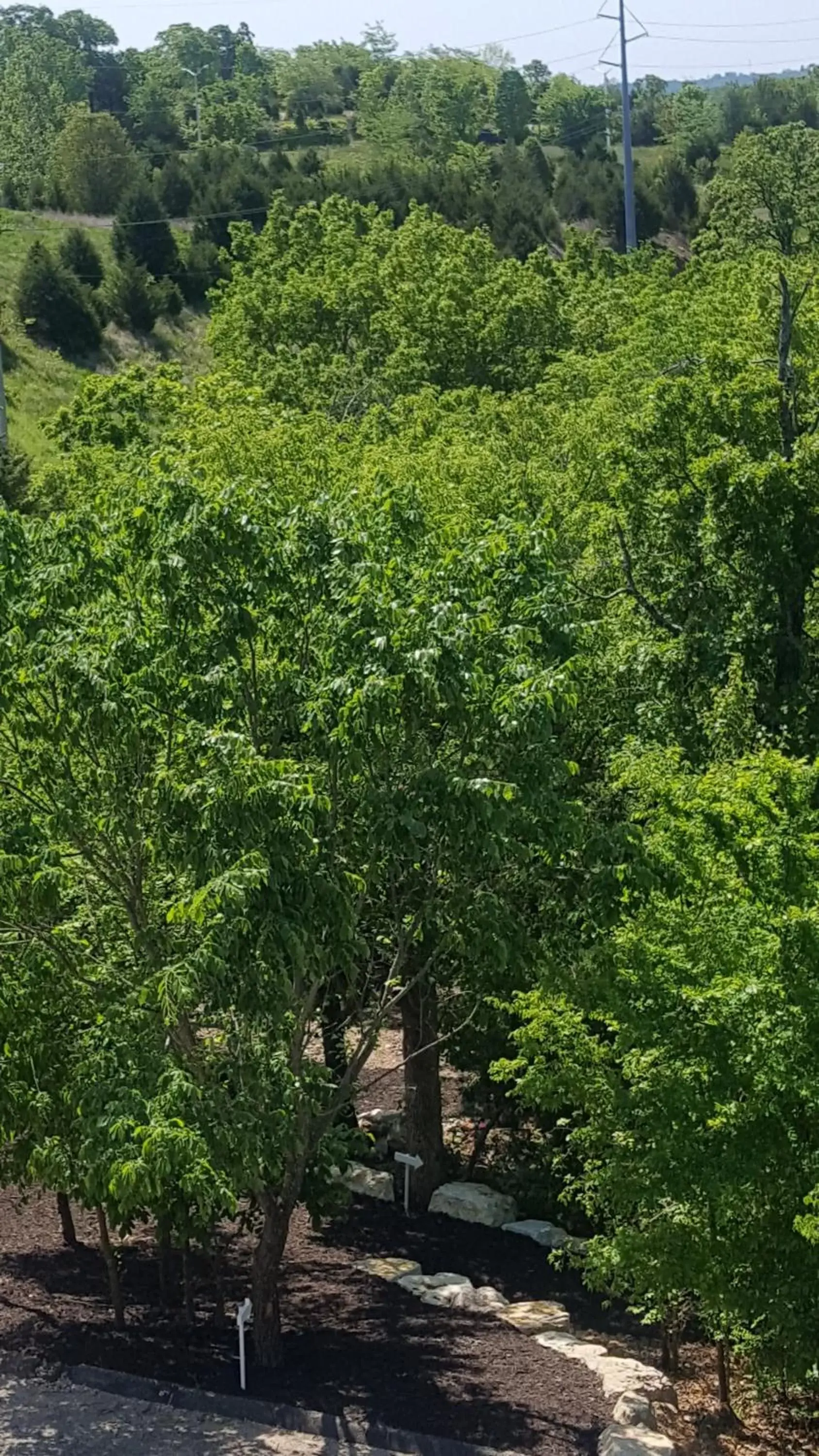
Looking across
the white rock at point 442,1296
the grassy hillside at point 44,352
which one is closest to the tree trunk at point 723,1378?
the white rock at point 442,1296

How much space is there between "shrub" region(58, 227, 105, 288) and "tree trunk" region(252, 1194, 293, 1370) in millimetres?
47314

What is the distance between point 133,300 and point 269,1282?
152 feet

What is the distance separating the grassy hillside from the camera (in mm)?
44188

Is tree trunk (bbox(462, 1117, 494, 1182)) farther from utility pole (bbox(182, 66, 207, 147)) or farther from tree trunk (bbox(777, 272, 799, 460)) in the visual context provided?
utility pole (bbox(182, 66, 207, 147))

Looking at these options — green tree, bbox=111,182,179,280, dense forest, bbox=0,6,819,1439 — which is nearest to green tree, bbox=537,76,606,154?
green tree, bbox=111,182,179,280

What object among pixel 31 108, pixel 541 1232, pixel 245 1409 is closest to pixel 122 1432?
pixel 245 1409

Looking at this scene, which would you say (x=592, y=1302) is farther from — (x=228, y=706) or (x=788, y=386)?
(x=788, y=386)

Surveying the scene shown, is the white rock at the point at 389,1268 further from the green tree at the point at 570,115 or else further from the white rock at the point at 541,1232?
the green tree at the point at 570,115

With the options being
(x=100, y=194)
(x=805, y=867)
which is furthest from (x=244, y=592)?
(x=100, y=194)

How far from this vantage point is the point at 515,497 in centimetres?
1645

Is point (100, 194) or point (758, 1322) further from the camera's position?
point (100, 194)

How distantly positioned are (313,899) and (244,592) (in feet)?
6.66

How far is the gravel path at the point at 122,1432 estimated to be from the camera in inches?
415

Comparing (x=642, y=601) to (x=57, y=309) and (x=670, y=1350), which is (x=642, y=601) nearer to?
(x=670, y=1350)
